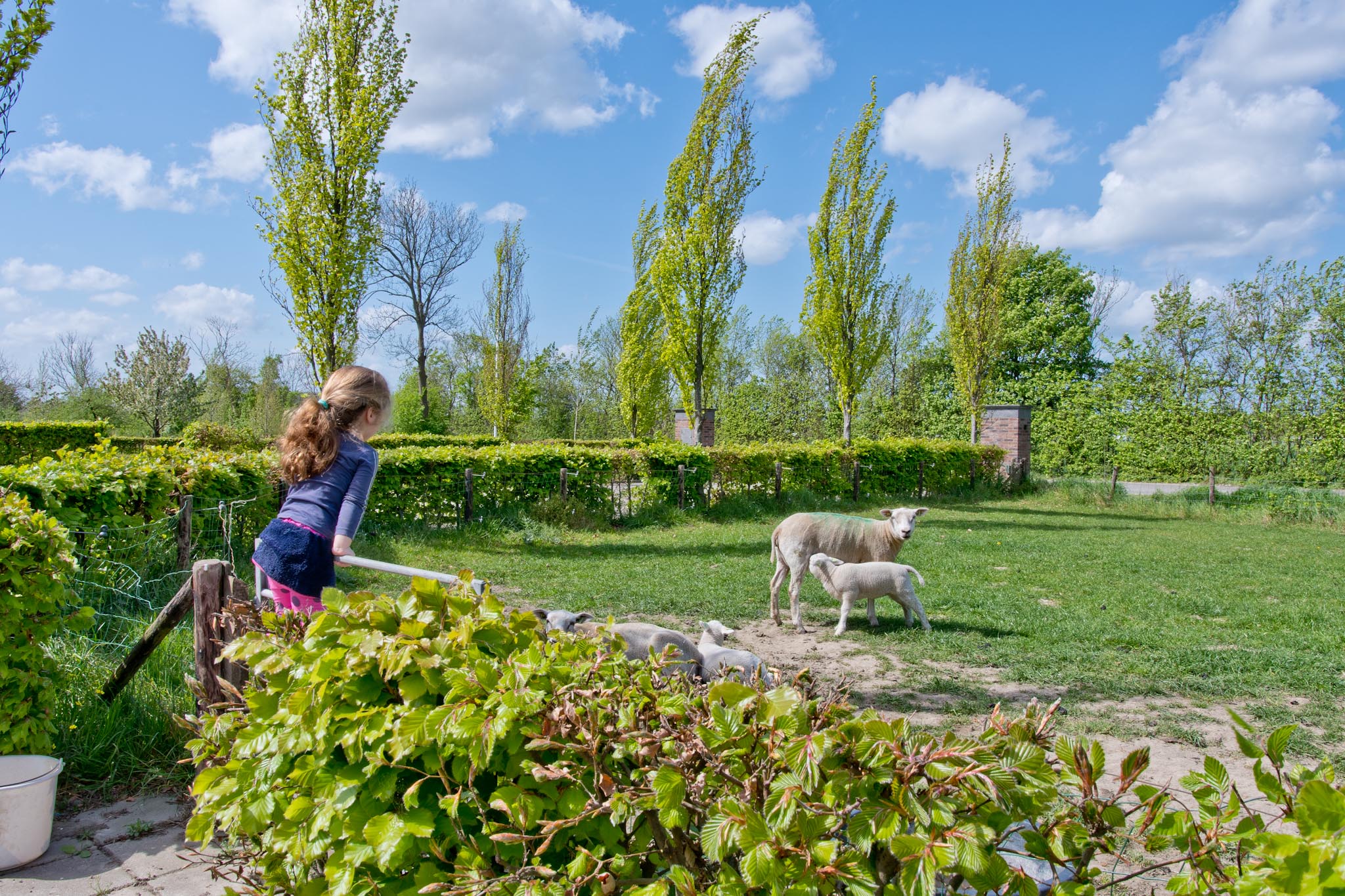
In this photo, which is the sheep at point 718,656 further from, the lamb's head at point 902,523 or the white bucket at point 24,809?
the lamb's head at point 902,523

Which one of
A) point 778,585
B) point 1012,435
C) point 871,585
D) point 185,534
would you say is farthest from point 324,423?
Result: point 1012,435

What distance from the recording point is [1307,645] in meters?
6.74

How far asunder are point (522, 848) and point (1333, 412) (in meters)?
23.2

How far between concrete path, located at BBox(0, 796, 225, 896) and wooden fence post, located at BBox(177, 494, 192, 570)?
400 cm

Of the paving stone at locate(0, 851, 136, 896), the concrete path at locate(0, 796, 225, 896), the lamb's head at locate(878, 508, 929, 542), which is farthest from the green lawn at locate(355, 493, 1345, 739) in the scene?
the paving stone at locate(0, 851, 136, 896)

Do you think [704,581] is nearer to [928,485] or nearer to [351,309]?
[351,309]

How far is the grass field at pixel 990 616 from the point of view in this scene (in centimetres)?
425

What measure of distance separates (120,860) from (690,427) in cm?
1960

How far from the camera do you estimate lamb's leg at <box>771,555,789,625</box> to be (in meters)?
7.67

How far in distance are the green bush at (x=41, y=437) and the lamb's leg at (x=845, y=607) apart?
21.4 meters

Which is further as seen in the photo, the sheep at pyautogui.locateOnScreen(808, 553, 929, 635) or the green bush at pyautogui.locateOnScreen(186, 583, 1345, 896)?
the sheep at pyautogui.locateOnScreen(808, 553, 929, 635)

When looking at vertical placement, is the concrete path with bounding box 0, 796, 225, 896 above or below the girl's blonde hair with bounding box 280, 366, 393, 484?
below

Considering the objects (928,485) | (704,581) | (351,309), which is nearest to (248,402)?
(351,309)

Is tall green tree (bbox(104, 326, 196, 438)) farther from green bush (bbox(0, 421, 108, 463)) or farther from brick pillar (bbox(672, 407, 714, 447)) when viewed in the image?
brick pillar (bbox(672, 407, 714, 447))
